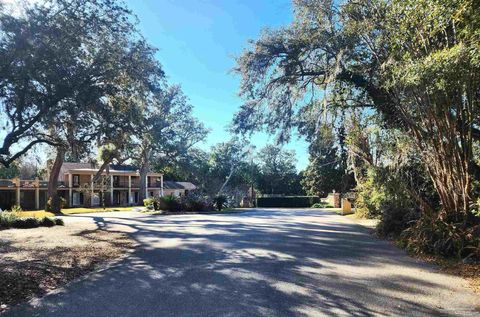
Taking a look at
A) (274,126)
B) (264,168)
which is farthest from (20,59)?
(264,168)

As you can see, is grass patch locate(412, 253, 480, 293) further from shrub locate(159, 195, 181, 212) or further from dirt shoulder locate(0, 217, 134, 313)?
shrub locate(159, 195, 181, 212)

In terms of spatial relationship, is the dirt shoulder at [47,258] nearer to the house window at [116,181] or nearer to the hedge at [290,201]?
the hedge at [290,201]

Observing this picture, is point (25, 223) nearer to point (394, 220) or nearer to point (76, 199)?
point (394, 220)

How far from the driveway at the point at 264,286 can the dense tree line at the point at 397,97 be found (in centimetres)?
239

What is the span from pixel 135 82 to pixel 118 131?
168cm

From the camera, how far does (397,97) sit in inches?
476

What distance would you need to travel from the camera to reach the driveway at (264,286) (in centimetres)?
602

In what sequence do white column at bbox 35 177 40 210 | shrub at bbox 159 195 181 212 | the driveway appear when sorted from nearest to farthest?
the driveway, shrub at bbox 159 195 181 212, white column at bbox 35 177 40 210

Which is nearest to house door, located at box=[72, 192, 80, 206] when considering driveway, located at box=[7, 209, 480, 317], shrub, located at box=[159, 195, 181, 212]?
shrub, located at box=[159, 195, 181, 212]

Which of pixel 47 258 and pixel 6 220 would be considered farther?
pixel 6 220

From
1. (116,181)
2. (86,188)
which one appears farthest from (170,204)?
(116,181)

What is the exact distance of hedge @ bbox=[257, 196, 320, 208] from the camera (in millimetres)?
56000

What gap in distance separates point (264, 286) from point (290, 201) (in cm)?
5055

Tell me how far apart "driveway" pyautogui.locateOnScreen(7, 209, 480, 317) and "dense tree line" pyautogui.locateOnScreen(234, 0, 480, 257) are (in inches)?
94.2
